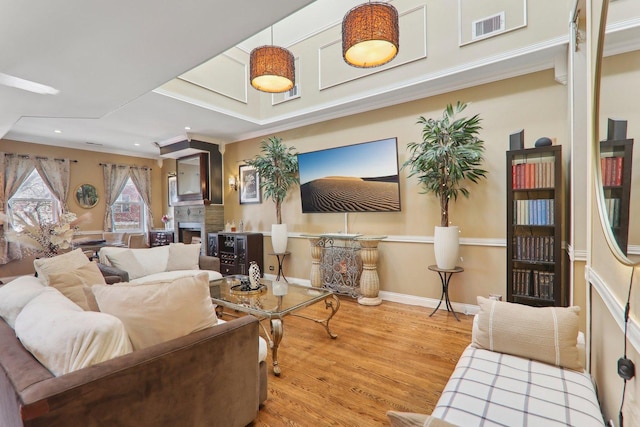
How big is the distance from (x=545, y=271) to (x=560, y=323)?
1.78m

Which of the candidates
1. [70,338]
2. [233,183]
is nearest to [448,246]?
[70,338]

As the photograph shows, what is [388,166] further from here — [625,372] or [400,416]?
[400,416]

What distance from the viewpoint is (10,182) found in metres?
5.47

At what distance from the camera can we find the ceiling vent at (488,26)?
10.3 ft

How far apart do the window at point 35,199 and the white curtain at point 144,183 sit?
5.33 ft

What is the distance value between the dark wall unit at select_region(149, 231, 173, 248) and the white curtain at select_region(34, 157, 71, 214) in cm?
171

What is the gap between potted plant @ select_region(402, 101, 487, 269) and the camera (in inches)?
125

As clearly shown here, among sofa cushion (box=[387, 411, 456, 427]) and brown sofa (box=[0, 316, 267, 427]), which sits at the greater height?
sofa cushion (box=[387, 411, 456, 427])

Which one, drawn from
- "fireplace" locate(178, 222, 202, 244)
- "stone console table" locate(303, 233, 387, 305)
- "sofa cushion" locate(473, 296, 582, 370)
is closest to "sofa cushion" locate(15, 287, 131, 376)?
"sofa cushion" locate(473, 296, 582, 370)

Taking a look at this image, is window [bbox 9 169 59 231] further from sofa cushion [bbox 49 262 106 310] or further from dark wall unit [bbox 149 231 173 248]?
sofa cushion [bbox 49 262 106 310]

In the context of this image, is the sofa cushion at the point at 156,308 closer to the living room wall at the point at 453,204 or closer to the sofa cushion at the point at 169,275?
the sofa cushion at the point at 169,275

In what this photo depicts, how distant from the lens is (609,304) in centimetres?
123

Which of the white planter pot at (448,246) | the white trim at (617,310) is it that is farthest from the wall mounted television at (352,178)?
the white trim at (617,310)

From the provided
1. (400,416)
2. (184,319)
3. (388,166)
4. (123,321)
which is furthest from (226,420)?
(388,166)
